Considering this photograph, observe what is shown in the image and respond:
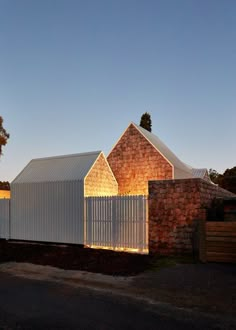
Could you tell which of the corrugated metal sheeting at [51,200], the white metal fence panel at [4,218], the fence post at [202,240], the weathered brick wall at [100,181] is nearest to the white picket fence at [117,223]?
the corrugated metal sheeting at [51,200]

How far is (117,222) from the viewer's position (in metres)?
13.0

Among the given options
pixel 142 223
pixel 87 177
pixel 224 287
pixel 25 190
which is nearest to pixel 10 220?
pixel 25 190

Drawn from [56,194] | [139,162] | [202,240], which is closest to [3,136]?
[139,162]

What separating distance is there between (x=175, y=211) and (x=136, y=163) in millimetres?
9103

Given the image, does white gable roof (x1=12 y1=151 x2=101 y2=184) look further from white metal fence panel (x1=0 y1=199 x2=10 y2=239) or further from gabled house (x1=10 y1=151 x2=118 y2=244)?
white metal fence panel (x1=0 y1=199 x2=10 y2=239)

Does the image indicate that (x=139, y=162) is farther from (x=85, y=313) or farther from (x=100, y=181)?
(x=85, y=313)

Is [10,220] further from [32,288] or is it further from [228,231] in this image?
[228,231]

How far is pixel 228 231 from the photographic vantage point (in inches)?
401

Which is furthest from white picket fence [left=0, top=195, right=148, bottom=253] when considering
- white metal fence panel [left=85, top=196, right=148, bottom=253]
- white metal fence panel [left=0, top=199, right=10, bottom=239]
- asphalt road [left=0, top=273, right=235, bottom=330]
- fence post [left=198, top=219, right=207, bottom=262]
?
asphalt road [left=0, top=273, right=235, bottom=330]

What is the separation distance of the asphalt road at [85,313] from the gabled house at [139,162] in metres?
12.7

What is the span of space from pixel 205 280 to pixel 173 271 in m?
1.29

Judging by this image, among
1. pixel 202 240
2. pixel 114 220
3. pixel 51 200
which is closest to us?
pixel 202 240

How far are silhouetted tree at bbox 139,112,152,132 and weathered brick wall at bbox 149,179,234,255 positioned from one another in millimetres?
17448

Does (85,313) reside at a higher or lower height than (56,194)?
lower
